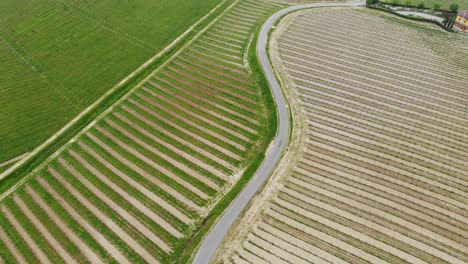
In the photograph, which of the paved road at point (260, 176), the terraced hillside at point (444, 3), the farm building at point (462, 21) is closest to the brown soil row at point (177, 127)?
the paved road at point (260, 176)

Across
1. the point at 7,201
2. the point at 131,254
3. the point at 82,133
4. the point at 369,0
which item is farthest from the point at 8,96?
the point at 369,0

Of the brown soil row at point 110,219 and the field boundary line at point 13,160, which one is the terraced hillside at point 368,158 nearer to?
the brown soil row at point 110,219

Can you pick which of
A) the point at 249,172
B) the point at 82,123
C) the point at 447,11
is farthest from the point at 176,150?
the point at 447,11

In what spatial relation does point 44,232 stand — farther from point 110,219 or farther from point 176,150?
point 176,150

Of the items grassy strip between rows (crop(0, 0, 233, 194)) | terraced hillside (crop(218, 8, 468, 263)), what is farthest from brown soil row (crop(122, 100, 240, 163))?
terraced hillside (crop(218, 8, 468, 263))

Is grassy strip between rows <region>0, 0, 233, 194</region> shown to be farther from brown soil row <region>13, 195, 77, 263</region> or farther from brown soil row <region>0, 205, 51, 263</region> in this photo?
brown soil row <region>0, 205, 51, 263</region>

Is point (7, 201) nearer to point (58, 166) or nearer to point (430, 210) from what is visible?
point (58, 166)
